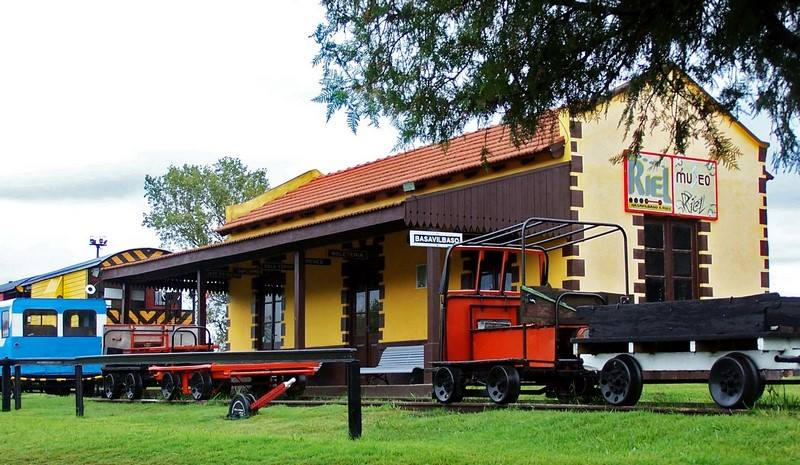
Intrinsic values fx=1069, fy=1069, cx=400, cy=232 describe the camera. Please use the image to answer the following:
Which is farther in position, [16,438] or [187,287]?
[187,287]

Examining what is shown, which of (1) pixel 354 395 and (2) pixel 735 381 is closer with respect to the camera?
(1) pixel 354 395

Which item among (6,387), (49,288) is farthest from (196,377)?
(49,288)

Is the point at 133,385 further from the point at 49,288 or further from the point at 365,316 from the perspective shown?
the point at 49,288

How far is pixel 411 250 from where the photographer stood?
2414cm

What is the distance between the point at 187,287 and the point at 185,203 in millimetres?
17087

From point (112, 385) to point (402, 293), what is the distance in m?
6.61

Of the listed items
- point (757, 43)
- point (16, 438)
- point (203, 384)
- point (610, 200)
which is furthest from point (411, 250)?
point (757, 43)

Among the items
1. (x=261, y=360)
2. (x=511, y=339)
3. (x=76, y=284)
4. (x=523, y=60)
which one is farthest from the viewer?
(x=76, y=284)

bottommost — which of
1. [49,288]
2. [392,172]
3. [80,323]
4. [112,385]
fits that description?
[112,385]

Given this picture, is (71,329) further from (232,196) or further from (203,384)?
(232,196)

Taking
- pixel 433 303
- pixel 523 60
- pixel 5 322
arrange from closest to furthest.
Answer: pixel 523 60 → pixel 433 303 → pixel 5 322

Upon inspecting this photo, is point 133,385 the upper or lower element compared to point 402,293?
lower

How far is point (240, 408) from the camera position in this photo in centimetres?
1407

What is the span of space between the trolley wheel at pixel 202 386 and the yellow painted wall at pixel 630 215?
706 cm
